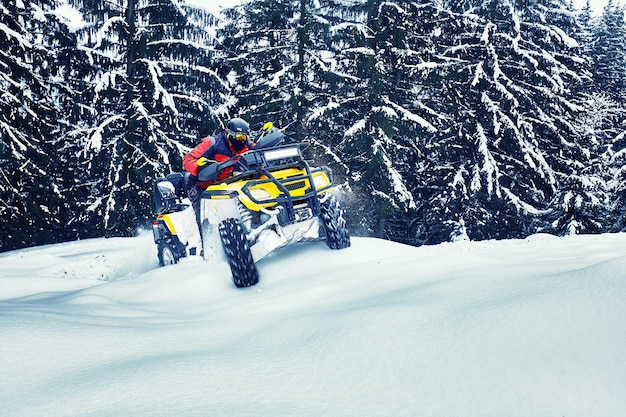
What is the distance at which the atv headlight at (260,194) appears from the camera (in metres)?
4.57

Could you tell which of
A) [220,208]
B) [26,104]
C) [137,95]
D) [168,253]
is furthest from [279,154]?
[137,95]

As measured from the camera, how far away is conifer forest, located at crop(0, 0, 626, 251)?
1473 centimetres

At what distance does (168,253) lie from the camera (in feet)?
21.1

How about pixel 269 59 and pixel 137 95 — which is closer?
pixel 137 95

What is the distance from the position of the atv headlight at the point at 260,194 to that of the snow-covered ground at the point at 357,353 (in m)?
1.33

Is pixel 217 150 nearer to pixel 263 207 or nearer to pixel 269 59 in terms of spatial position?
pixel 263 207

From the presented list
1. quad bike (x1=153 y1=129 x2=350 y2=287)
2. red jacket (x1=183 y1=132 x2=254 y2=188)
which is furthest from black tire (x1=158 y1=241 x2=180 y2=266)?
red jacket (x1=183 y1=132 x2=254 y2=188)

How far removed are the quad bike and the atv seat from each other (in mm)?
825

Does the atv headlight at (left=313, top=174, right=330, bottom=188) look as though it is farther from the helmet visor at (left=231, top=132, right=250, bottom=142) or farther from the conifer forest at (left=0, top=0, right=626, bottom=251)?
the conifer forest at (left=0, top=0, right=626, bottom=251)

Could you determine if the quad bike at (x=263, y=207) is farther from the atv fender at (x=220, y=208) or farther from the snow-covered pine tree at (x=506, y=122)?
the snow-covered pine tree at (x=506, y=122)

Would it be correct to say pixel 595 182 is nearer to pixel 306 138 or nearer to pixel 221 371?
pixel 306 138

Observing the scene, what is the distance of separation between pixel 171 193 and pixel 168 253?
848 mm

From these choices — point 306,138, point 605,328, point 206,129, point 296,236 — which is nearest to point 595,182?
point 306,138

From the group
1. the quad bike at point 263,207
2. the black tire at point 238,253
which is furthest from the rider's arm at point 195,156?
the black tire at point 238,253
